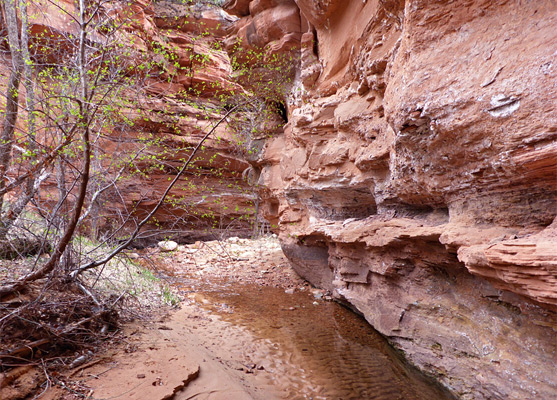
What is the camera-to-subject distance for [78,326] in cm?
354

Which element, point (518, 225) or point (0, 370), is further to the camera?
point (518, 225)

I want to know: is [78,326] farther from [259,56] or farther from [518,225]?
[259,56]

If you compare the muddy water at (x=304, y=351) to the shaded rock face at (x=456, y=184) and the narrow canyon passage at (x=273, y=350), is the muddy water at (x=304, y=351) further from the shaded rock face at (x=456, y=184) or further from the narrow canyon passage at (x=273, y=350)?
the shaded rock face at (x=456, y=184)

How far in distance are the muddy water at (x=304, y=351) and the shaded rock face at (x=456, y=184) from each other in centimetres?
40

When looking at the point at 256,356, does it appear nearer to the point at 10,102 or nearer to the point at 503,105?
the point at 503,105

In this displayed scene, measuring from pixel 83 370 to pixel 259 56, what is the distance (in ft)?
30.3

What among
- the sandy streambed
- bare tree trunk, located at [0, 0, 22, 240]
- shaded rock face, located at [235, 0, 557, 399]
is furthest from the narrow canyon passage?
bare tree trunk, located at [0, 0, 22, 240]

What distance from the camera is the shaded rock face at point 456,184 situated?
9.13 feet

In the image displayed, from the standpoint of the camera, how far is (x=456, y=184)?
3820 mm

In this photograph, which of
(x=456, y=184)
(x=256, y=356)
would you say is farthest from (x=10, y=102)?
(x=456, y=184)

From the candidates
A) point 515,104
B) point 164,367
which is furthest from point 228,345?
point 515,104

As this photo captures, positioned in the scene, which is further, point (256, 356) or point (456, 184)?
point (256, 356)

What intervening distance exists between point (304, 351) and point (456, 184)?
347 cm

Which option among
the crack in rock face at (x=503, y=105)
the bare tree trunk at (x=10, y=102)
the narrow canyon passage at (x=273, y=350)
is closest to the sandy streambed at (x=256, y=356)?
the narrow canyon passage at (x=273, y=350)
